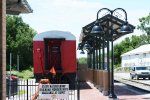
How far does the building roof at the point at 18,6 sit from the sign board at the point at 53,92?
8.17ft

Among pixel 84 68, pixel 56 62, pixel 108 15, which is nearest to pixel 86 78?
pixel 84 68

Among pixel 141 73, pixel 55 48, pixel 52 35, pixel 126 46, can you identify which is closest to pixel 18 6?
pixel 52 35

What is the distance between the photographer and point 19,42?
255 ft

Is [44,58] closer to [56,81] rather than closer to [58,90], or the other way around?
[56,81]

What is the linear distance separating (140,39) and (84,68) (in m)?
92.5

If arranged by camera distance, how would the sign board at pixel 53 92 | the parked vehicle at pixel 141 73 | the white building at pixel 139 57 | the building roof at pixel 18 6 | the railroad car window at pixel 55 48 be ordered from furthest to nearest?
the white building at pixel 139 57, the parked vehicle at pixel 141 73, the railroad car window at pixel 55 48, the sign board at pixel 53 92, the building roof at pixel 18 6

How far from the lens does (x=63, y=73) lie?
2797 centimetres

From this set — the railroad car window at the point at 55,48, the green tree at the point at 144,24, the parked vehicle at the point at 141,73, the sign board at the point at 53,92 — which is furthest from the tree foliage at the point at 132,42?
the sign board at the point at 53,92

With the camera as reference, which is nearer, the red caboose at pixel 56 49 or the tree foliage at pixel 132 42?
the red caboose at pixel 56 49

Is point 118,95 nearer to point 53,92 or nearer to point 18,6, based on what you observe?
point 53,92

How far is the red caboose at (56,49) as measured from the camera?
27953 millimetres

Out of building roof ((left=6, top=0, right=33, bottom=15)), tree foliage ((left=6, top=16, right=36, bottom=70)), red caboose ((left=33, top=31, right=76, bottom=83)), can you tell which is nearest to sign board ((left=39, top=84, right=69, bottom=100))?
building roof ((left=6, top=0, right=33, bottom=15))

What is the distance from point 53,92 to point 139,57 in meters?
85.4

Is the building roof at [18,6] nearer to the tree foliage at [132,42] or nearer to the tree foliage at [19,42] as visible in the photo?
the tree foliage at [19,42]
